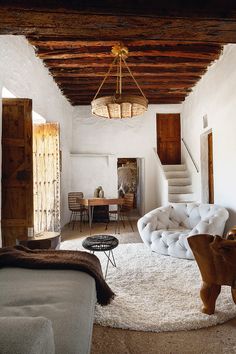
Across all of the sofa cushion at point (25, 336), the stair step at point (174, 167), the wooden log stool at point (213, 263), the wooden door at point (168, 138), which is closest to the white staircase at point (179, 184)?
the stair step at point (174, 167)

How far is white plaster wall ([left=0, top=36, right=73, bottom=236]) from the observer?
3.53 m

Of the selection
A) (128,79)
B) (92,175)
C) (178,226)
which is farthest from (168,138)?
(178,226)

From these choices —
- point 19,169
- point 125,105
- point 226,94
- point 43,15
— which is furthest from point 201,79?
point 43,15

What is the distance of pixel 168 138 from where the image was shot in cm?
871

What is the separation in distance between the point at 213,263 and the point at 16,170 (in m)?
2.55

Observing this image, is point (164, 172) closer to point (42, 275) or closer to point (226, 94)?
point (226, 94)

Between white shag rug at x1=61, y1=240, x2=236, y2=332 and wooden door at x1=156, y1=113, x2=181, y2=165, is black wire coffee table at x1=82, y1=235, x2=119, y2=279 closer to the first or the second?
white shag rug at x1=61, y1=240, x2=236, y2=332

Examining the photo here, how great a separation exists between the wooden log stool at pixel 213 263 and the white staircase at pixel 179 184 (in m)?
4.45

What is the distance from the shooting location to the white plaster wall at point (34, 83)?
353 cm

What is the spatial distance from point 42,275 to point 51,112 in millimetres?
4706

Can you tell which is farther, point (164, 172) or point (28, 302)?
point (164, 172)

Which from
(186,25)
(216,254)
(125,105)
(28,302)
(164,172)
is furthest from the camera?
(164,172)

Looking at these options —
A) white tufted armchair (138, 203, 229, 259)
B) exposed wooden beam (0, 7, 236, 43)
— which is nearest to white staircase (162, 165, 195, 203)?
white tufted armchair (138, 203, 229, 259)

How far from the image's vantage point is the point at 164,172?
7488 millimetres
